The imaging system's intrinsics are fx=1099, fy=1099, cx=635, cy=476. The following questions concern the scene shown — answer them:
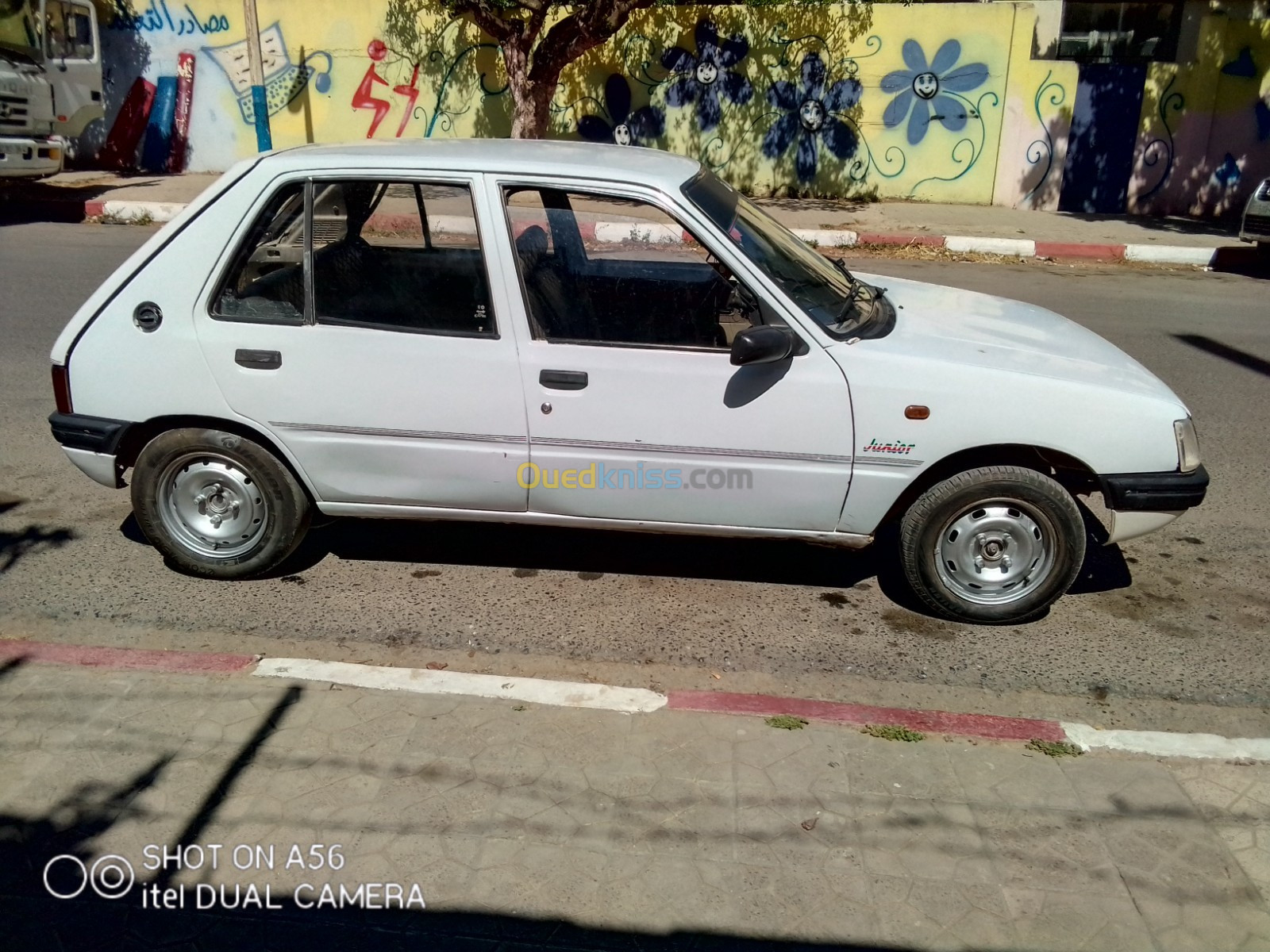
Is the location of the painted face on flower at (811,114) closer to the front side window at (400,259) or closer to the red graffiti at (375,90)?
the red graffiti at (375,90)

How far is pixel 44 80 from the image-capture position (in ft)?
46.5

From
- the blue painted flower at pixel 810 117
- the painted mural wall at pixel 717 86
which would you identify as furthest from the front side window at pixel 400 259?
the blue painted flower at pixel 810 117

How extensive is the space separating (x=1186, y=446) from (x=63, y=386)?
458 centimetres

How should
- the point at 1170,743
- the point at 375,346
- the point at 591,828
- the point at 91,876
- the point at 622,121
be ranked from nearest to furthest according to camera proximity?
1. the point at 91,876
2. the point at 591,828
3. the point at 1170,743
4. the point at 375,346
5. the point at 622,121

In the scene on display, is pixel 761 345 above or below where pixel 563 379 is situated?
above

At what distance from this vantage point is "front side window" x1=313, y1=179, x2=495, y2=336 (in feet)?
14.3

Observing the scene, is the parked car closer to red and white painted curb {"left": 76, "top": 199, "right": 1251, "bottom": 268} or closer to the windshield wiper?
red and white painted curb {"left": 76, "top": 199, "right": 1251, "bottom": 268}

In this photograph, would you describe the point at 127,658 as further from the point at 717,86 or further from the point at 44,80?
the point at 717,86

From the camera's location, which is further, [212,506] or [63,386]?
[212,506]

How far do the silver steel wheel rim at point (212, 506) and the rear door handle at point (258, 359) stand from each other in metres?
0.44

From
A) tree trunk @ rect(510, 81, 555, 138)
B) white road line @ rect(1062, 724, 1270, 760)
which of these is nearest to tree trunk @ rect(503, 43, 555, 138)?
tree trunk @ rect(510, 81, 555, 138)

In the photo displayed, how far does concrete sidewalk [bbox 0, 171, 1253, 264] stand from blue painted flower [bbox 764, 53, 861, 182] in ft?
2.57

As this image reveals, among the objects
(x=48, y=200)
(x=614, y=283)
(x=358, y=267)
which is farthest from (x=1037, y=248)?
(x=48, y=200)

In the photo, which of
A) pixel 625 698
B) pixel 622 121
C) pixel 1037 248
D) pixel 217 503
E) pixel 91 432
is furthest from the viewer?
pixel 622 121
